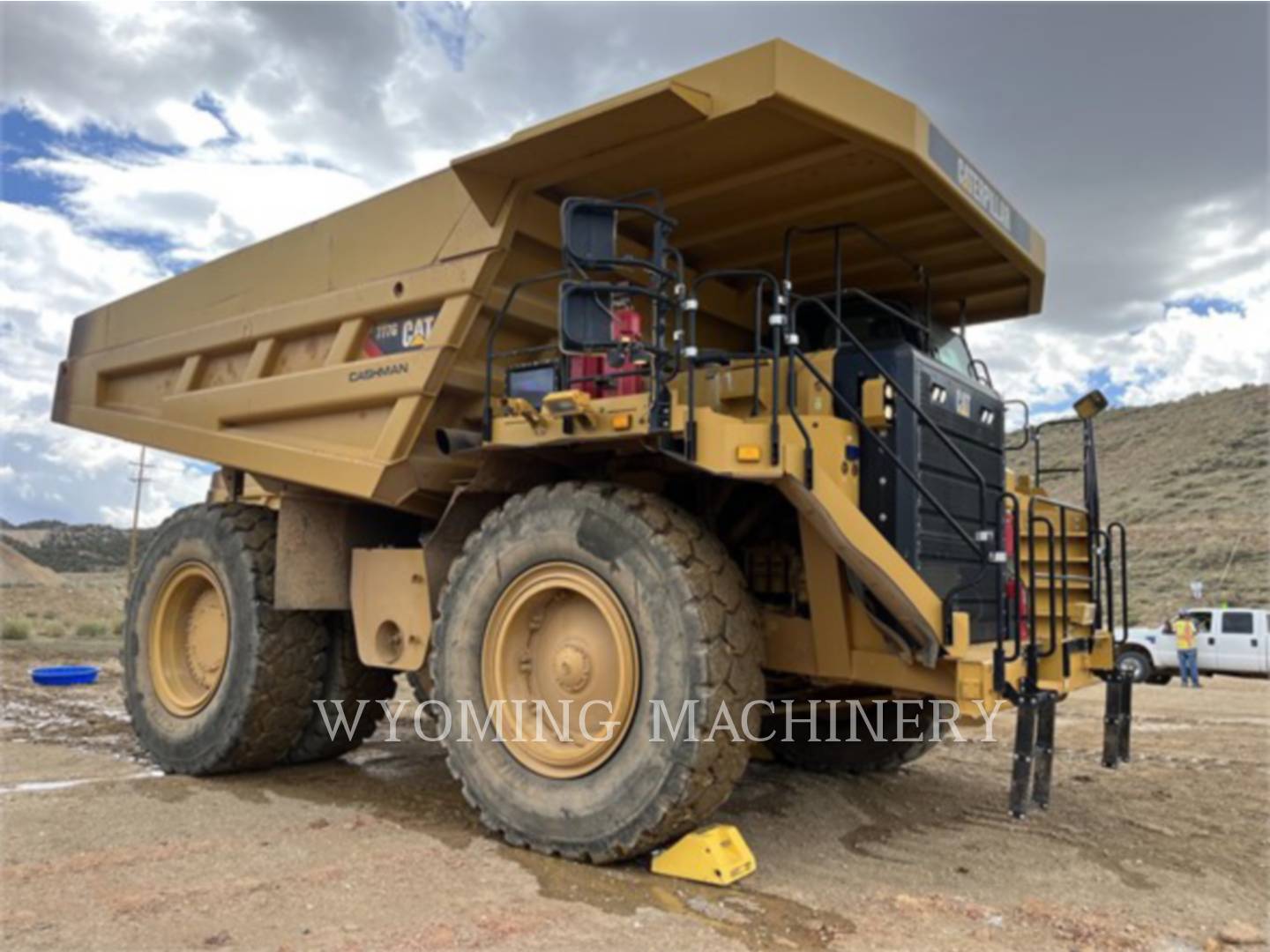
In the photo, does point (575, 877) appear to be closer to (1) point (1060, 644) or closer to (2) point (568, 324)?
(2) point (568, 324)

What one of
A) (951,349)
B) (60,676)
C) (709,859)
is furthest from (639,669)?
(60,676)

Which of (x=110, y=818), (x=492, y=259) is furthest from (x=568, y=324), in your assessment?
(x=110, y=818)

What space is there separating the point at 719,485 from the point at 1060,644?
185cm

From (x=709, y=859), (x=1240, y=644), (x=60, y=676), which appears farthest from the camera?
(x=1240, y=644)

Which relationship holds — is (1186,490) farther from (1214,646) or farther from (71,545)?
(71,545)

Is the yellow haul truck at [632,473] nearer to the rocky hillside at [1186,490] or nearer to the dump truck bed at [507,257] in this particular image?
the dump truck bed at [507,257]

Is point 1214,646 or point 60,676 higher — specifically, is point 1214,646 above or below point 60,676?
above

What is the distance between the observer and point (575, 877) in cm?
429

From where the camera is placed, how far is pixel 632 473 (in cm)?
527

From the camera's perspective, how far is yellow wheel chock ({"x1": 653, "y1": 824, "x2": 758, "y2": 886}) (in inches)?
166

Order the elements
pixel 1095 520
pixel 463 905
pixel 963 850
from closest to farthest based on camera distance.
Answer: pixel 463 905
pixel 963 850
pixel 1095 520

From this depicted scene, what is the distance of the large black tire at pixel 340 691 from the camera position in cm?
687

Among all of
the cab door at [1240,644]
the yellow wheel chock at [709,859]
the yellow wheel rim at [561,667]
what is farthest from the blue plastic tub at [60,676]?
the cab door at [1240,644]

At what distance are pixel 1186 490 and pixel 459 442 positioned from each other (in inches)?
1595
